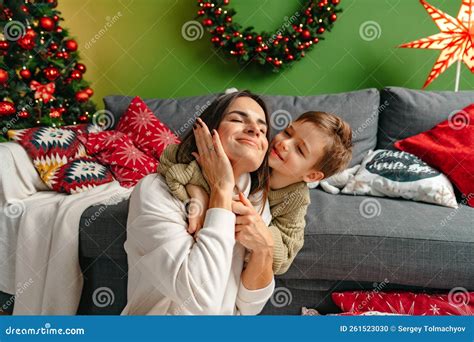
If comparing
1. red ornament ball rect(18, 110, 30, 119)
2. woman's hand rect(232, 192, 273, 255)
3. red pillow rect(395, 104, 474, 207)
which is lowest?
red ornament ball rect(18, 110, 30, 119)

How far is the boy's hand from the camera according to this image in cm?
68

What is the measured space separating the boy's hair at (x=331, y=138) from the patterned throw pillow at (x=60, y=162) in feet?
2.60

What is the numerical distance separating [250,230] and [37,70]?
154 centimetres

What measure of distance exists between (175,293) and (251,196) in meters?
0.23

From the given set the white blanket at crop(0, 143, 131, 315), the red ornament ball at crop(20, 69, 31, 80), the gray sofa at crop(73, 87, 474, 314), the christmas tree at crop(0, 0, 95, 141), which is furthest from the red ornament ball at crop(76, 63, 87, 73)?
the gray sofa at crop(73, 87, 474, 314)

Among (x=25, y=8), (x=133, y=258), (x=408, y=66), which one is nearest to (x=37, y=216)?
(x=133, y=258)

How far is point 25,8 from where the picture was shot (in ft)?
5.49

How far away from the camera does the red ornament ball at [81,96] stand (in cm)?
181

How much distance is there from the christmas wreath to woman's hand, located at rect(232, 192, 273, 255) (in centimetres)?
122

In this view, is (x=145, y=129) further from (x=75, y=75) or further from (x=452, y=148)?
(x=452, y=148)

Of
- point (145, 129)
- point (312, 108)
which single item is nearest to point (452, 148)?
point (312, 108)

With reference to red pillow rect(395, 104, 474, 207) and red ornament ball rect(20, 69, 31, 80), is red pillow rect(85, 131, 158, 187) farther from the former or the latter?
red pillow rect(395, 104, 474, 207)

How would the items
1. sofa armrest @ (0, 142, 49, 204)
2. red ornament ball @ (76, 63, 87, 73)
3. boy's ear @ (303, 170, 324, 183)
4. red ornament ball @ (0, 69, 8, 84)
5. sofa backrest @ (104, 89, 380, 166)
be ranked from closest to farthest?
1. boy's ear @ (303, 170, 324, 183)
2. sofa armrest @ (0, 142, 49, 204)
3. sofa backrest @ (104, 89, 380, 166)
4. red ornament ball @ (0, 69, 8, 84)
5. red ornament ball @ (76, 63, 87, 73)

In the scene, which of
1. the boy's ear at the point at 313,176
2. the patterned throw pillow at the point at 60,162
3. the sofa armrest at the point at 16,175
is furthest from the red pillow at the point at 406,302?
the sofa armrest at the point at 16,175
